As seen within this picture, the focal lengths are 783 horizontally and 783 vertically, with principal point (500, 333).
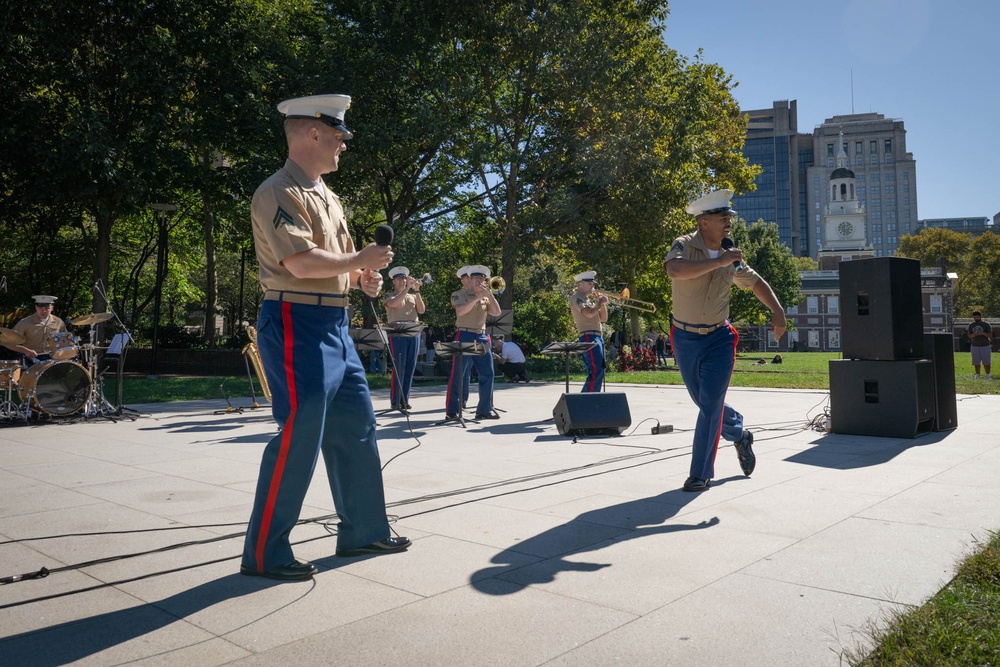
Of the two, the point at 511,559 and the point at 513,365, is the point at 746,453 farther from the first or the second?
the point at 513,365

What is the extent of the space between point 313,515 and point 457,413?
6434mm

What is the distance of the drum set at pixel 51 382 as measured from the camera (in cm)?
1155

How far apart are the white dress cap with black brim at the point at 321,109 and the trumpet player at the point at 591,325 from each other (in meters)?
7.76

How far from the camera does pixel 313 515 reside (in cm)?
516

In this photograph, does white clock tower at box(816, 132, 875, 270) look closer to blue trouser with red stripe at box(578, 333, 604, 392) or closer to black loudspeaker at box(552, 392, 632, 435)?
blue trouser with red stripe at box(578, 333, 604, 392)

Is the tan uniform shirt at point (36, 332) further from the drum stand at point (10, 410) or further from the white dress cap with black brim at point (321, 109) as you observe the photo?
the white dress cap with black brim at point (321, 109)

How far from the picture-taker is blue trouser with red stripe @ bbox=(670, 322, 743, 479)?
5.85 metres

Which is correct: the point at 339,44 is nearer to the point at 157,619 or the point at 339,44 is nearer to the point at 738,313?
the point at 157,619

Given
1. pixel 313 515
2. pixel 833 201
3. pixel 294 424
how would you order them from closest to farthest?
pixel 294 424
pixel 313 515
pixel 833 201

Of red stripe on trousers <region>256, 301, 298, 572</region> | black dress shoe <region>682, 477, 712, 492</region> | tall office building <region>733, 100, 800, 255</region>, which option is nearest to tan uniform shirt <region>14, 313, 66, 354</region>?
red stripe on trousers <region>256, 301, 298, 572</region>

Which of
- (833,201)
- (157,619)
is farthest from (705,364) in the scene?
(833,201)

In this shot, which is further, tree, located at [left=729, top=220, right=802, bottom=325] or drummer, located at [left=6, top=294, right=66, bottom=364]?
tree, located at [left=729, top=220, right=802, bottom=325]

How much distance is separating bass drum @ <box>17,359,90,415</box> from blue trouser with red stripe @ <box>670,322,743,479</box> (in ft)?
32.0

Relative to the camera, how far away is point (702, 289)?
235 inches
